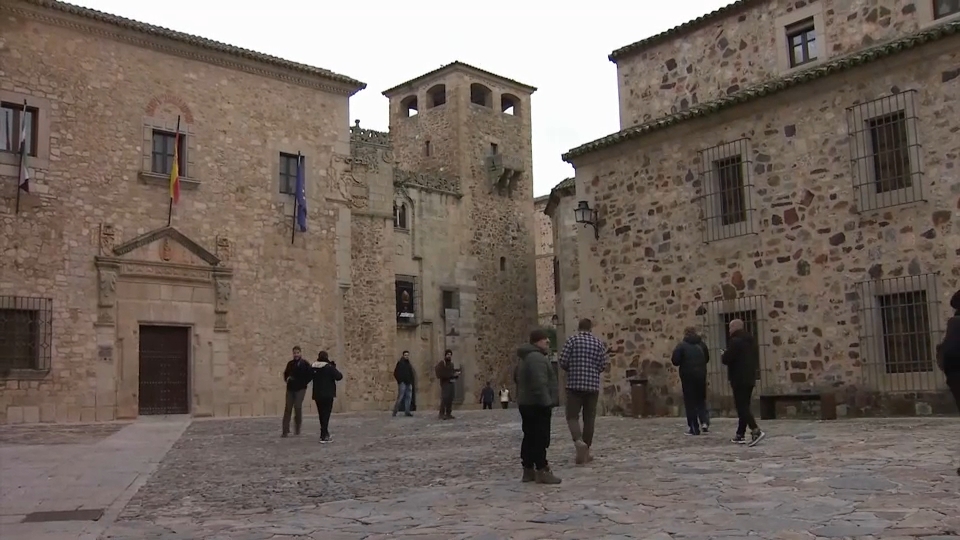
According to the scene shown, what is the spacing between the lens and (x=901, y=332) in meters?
13.9

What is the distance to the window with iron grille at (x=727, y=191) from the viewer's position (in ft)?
52.5

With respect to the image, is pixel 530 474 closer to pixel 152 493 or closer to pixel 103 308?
pixel 152 493

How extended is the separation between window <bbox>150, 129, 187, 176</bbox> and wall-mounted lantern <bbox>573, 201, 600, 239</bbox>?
31.5 ft

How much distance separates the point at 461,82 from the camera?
33.5 meters

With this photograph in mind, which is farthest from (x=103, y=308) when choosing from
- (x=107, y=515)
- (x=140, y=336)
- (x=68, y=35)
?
(x=107, y=515)

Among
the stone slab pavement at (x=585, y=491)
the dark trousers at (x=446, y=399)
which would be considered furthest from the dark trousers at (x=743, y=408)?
the dark trousers at (x=446, y=399)

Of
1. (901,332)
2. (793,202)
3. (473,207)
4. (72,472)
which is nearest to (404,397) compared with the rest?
(793,202)

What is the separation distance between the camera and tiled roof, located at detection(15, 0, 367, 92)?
19938mm

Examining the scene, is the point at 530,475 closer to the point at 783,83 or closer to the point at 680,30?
the point at 783,83

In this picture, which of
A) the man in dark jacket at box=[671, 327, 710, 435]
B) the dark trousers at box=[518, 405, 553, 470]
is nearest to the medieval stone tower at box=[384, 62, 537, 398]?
the man in dark jacket at box=[671, 327, 710, 435]

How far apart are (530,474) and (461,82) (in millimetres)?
26939

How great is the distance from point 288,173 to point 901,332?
50.4ft

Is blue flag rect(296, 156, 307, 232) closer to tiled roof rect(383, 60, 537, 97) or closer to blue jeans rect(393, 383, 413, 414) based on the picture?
blue jeans rect(393, 383, 413, 414)

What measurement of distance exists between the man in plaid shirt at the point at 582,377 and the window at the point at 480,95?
26.2 m
